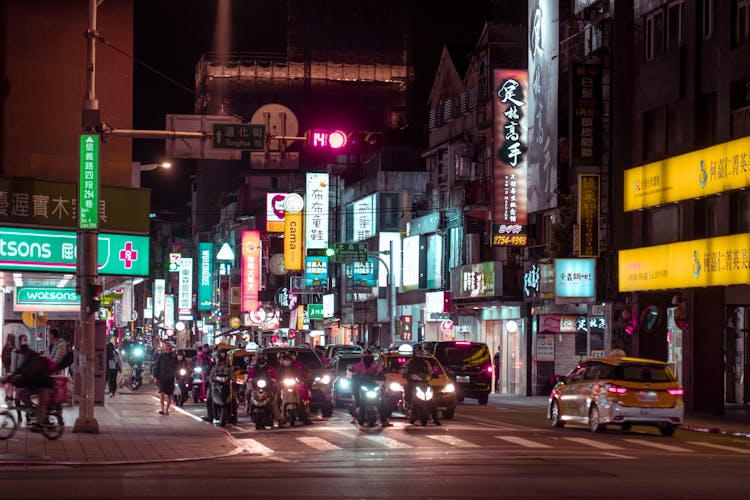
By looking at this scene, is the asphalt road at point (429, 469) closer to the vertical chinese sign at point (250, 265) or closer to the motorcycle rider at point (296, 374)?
the motorcycle rider at point (296, 374)

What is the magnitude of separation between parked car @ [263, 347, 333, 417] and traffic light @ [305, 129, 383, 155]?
10.6 m

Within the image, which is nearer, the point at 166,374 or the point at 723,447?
the point at 723,447

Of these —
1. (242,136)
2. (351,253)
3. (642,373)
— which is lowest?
(642,373)

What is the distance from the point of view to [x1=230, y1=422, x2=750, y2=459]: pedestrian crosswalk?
24.3 m

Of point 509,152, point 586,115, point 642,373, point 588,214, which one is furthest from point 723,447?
point 509,152

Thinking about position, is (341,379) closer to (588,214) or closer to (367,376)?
(367,376)

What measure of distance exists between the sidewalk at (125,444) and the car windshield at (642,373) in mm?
8480

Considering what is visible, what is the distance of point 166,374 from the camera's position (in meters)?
35.5

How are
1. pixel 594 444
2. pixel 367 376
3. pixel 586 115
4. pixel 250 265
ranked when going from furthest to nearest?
1. pixel 250 265
2. pixel 586 115
3. pixel 367 376
4. pixel 594 444

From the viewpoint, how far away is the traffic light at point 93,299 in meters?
26.5

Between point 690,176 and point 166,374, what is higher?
point 690,176

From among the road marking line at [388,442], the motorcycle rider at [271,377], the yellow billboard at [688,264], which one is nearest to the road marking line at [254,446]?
the road marking line at [388,442]

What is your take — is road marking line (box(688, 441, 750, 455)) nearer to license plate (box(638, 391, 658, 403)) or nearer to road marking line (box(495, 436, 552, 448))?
license plate (box(638, 391, 658, 403))

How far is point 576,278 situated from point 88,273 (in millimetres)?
24588
